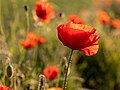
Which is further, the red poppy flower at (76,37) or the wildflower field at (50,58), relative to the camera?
the wildflower field at (50,58)

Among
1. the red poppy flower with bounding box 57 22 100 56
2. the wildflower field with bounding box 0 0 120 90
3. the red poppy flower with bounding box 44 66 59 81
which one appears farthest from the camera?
the wildflower field with bounding box 0 0 120 90

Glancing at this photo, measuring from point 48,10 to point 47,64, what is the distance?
830 millimetres

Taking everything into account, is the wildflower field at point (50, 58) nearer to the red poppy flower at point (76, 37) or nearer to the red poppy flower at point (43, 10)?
the red poppy flower at point (43, 10)

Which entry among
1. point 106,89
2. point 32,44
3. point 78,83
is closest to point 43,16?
point 32,44

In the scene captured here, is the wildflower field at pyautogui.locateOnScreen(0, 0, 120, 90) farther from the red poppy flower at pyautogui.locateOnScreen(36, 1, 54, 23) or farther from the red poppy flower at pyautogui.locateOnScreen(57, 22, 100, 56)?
the red poppy flower at pyautogui.locateOnScreen(57, 22, 100, 56)

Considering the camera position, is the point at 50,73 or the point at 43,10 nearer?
the point at 50,73

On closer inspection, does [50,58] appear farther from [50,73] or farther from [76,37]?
[76,37]

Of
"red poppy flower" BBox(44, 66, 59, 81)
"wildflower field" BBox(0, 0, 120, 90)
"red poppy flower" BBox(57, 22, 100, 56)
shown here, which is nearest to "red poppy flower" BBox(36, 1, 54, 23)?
"wildflower field" BBox(0, 0, 120, 90)

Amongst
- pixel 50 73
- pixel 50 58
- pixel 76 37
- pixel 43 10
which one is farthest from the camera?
pixel 50 58

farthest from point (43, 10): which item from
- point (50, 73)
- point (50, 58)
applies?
point (50, 58)

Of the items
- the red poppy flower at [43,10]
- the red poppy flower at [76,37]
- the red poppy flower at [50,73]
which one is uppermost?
the red poppy flower at [43,10]

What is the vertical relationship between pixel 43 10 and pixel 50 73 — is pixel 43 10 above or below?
above

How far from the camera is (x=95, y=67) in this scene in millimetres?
4203

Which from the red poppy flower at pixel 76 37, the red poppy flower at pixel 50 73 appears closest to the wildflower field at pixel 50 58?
the red poppy flower at pixel 50 73
